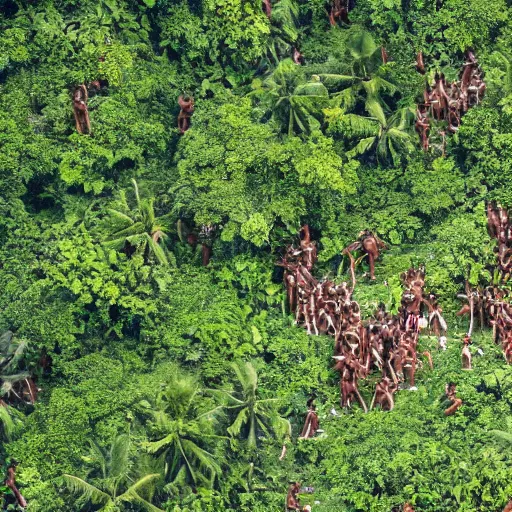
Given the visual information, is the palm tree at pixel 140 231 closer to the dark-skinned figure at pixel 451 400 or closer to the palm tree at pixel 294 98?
the palm tree at pixel 294 98

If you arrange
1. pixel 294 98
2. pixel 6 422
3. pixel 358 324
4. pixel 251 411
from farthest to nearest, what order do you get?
pixel 294 98, pixel 358 324, pixel 251 411, pixel 6 422

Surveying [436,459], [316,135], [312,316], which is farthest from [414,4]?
[436,459]

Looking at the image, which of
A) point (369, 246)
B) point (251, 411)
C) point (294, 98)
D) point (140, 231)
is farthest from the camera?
point (294, 98)

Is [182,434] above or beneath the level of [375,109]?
beneath

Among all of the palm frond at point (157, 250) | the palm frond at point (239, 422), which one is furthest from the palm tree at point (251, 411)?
the palm frond at point (157, 250)

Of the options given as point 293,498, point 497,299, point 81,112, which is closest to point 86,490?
point 293,498

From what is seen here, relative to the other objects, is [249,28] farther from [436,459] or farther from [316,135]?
[436,459]

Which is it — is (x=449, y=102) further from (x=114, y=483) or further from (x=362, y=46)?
(x=114, y=483)

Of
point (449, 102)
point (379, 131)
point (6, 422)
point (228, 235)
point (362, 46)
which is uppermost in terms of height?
point (362, 46)
